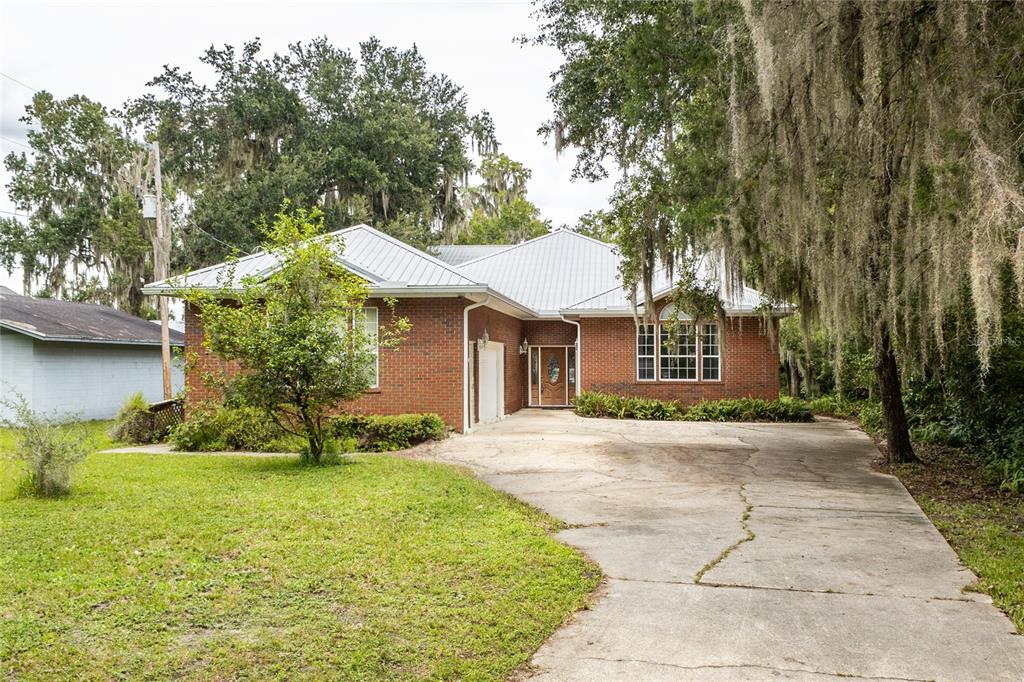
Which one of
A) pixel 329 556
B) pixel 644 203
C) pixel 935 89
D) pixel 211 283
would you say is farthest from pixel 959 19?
pixel 211 283

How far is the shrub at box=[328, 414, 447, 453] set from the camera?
12.7 m

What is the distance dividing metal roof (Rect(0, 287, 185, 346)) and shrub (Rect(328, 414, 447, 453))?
876 centimetres

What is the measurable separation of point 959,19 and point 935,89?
621 millimetres

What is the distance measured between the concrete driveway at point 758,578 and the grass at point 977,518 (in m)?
0.14

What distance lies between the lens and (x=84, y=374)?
1923 cm

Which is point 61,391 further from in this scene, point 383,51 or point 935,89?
point 383,51

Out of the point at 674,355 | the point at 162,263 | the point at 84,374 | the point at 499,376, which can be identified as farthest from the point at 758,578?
the point at 84,374

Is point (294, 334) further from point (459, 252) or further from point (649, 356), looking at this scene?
point (459, 252)

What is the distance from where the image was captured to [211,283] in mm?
14523

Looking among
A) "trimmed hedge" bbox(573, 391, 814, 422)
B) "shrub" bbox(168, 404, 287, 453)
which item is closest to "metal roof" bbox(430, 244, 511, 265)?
"trimmed hedge" bbox(573, 391, 814, 422)

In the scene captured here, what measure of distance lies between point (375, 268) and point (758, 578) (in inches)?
440

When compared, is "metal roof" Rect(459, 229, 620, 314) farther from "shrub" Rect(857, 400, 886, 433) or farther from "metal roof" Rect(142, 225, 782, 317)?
"shrub" Rect(857, 400, 886, 433)

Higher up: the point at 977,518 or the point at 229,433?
the point at 229,433

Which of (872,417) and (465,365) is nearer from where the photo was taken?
(465,365)
